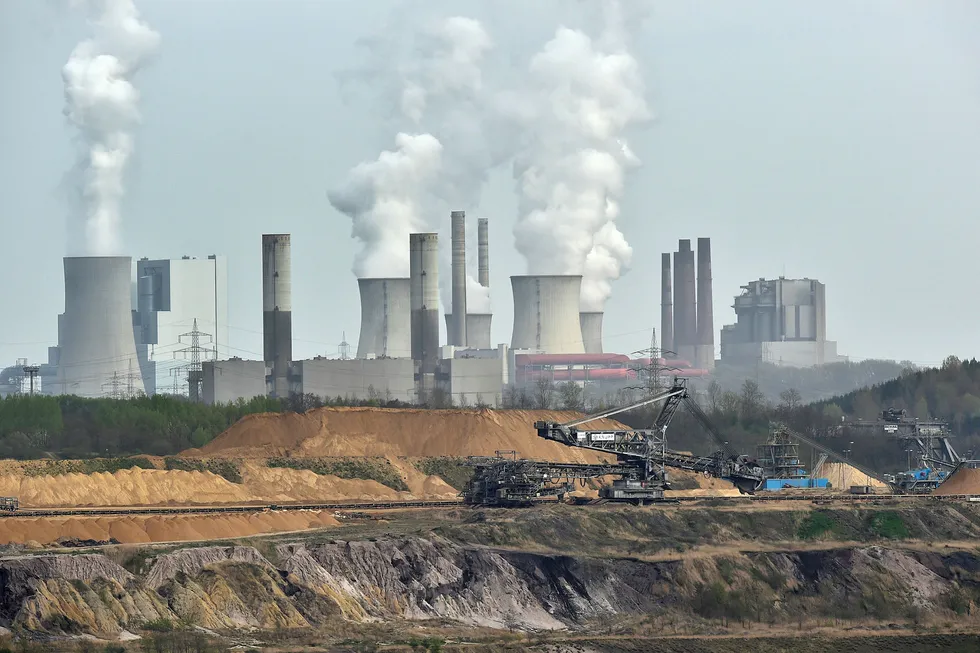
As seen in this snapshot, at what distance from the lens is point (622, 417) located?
13500 cm

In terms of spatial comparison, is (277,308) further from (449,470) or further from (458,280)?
(449,470)

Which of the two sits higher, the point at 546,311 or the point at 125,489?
the point at 546,311

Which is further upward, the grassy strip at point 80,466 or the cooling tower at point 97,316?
the cooling tower at point 97,316

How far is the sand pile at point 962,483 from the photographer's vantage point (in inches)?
3888

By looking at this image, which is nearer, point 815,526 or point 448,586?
point 448,586

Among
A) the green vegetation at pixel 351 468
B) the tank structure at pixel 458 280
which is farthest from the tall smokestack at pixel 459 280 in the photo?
the green vegetation at pixel 351 468

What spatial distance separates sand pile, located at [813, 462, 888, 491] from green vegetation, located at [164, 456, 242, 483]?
3623 centimetres

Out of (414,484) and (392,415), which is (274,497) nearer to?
(414,484)

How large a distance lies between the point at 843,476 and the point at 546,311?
8144cm

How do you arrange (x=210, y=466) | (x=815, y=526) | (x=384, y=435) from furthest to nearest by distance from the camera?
1. (x=384, y=435)
2. (x=210, y=466)
3. (x=815, y=526)

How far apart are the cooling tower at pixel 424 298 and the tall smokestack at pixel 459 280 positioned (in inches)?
890

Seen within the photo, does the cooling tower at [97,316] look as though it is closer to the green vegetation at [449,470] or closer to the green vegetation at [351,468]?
the green vegetation at [449,470]

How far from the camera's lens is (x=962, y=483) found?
9975 centimetres

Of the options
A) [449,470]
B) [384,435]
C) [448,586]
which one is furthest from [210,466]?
[448,586]
